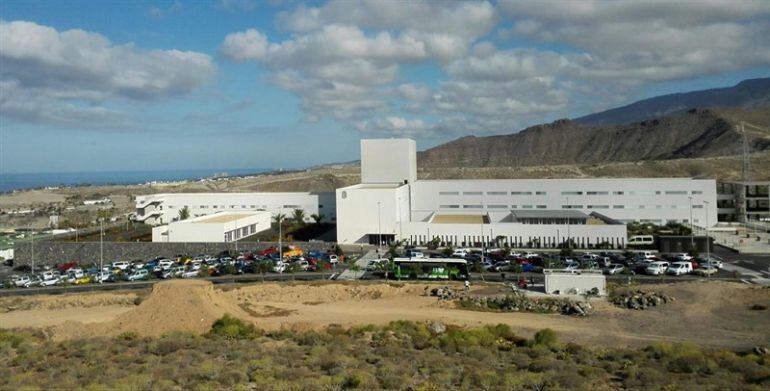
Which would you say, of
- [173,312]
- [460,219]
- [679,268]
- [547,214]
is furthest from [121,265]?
[679,268]

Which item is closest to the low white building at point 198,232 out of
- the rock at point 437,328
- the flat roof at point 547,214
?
the flat roof at point 547,214

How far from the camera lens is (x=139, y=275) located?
4100 centimetres

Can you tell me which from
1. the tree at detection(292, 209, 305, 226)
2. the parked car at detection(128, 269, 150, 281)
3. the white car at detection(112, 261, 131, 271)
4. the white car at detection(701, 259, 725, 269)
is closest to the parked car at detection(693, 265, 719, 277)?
the white car at detection(701, 259, 725, 269)

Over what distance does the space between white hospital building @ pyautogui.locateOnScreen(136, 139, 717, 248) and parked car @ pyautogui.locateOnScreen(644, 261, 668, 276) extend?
9.39 metres

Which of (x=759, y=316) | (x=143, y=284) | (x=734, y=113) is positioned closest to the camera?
(x=759, y=316)

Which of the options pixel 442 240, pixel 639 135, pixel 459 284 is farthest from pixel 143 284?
pixel 639 135

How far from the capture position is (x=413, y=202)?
62.2 meters

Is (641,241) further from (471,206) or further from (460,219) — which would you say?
(471,206)

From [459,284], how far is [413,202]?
27365 millimetres

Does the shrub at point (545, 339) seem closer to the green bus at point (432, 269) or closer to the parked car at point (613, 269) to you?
the green bus at point (432, 269)

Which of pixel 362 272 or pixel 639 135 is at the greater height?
pixel 639 135

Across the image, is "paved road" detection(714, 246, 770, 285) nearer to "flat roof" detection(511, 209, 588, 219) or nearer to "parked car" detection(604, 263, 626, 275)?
"parked car" detection(604, 263, 626, 275)

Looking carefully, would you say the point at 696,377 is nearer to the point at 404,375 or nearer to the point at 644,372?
the point at 644,372

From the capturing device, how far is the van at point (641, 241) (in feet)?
158
